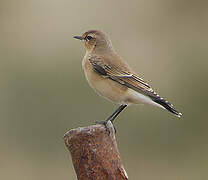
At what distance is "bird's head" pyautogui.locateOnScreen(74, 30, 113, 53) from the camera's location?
6637mm

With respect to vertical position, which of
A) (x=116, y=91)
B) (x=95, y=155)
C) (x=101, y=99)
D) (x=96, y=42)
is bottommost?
(x=95, y=155)

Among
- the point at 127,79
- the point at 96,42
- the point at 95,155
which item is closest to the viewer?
the point at 95,155

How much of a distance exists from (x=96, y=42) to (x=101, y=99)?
285 centimetres

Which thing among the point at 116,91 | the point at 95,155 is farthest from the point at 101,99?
the point at 95,155

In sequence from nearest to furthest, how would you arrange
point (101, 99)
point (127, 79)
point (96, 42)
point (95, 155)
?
point (95, 155) → point (127, 79) → point (96, 42) → point (101, 99)

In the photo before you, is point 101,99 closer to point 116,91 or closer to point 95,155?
point 116,91

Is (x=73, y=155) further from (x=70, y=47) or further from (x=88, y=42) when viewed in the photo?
(x=70, y=47)

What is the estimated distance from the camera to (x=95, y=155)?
3.42 meters

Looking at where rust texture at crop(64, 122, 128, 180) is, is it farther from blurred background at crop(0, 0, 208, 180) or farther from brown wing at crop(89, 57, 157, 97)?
blurred background at crop(0, 0, 208, 180)

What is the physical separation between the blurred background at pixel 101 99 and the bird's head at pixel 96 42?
220 cm

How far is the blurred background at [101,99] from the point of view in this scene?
8.76 meters

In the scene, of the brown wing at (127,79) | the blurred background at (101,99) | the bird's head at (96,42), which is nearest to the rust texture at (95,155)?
the brown wing at (127,79)

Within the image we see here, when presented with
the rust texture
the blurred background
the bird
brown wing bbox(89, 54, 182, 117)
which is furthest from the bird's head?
the rust texture

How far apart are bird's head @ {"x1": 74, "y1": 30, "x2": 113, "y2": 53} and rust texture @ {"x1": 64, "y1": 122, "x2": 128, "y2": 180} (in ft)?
9.83
